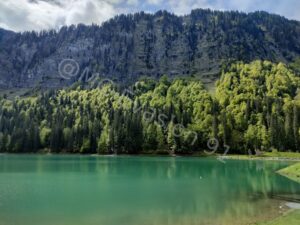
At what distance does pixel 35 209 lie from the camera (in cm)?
3747

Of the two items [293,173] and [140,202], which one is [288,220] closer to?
[140,202]

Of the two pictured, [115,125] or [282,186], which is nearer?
[282,186]

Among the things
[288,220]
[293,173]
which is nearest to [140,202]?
[288,220]

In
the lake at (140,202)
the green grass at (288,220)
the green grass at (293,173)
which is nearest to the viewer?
the green grass at (288,220)

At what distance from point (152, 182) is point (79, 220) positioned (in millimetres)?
32210

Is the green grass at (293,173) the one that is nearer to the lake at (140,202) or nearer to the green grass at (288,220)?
the lake at (140,202)

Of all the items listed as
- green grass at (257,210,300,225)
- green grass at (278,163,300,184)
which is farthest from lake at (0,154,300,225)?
green grass at (278,163,300,184)

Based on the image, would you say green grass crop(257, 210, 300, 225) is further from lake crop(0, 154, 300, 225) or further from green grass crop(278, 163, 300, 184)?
green grass crop(278, 163, 300, 184)

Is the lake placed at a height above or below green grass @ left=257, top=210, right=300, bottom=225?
below

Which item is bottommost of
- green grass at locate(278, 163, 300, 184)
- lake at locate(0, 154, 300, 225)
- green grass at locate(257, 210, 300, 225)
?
lake at locate(0, 154, 300, 225)

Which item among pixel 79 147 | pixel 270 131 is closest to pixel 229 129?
pixel 270 131

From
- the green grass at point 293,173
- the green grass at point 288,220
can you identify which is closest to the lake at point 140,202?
the green grass at point 288,220

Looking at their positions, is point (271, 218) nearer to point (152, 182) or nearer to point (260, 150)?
point (152, 182)

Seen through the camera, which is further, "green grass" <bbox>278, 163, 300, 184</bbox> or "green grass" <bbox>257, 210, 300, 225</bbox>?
"green grass" <bbox>278, 163, 300, 184</bbox>
